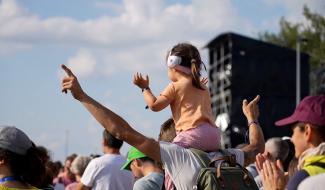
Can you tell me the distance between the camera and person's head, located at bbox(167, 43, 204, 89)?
5.77 meters

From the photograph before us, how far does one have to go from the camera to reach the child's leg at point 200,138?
18.4 ft

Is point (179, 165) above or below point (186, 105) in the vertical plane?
below

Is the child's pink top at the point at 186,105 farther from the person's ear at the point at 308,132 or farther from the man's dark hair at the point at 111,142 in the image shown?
the man's dark hair at the point at 111,142

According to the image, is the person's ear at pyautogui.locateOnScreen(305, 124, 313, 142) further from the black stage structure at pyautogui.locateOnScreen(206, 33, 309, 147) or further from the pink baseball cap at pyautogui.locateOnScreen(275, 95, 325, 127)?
the black stage structure at pyautogui.locateOnScreen(206, 33, 309, 147)

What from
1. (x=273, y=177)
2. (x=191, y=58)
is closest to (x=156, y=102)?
(x=191, y=58)

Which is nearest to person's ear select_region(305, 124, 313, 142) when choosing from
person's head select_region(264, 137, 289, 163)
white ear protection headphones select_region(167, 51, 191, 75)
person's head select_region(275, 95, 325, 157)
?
person's head select_region(275, 95, 325, 157)

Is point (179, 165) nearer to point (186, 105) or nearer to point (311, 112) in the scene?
point (186, 105)

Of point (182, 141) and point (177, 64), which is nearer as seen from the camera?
point (182, 141)

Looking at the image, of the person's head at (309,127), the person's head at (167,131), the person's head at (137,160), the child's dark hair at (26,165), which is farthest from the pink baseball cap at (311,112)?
the person's head at (137,160)

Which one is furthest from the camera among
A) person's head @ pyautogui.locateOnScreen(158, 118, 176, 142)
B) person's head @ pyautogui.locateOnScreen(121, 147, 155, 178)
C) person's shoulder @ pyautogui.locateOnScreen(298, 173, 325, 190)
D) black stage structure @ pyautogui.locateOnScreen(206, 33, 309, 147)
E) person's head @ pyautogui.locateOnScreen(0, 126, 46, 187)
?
black stage structure @ pyautogui.locateOnScreen(206, 33, 309, 147)

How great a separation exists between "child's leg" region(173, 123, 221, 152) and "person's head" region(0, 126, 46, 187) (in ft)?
3.09

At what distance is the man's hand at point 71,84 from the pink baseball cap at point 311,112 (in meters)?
1.13

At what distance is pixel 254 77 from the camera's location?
31.0m

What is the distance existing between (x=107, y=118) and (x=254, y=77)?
26.1m
